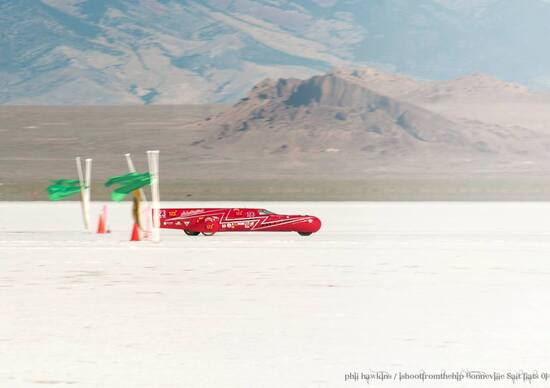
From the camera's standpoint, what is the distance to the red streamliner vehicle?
33.9m

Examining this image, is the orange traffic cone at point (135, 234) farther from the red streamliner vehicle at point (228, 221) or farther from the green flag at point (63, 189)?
the green flag at point (63, 189)

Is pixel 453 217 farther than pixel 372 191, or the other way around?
pixel 372 191

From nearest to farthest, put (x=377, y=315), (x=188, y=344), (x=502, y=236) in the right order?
(x=188, y=344) < (x=377, y=315) < (x=502, y=236)

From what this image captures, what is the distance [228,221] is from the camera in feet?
111

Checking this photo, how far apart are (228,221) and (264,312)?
17.8m

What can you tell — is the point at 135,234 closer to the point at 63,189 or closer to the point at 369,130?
the point at 63,189

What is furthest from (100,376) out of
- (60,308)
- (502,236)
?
(502,236)

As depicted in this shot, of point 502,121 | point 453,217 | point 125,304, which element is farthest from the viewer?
point 502,121

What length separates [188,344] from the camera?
1345 cm

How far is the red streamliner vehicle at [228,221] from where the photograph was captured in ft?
111

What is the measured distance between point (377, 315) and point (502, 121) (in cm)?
14628

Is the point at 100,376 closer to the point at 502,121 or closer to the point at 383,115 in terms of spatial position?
the point at 383,115

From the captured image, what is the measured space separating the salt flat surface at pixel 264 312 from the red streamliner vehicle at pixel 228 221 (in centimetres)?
275

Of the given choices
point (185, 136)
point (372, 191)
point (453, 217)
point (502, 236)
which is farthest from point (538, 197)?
point (185, 136)
